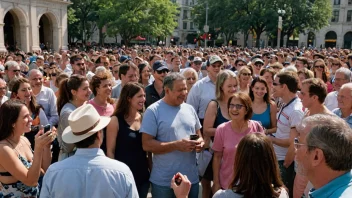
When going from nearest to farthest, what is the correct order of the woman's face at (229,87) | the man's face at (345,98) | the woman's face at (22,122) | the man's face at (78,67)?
1. the woman's face at (22,122)
2. the man's face at (345,98)
3. the woman's face at (229,87)
4. the man's face at (78,67)

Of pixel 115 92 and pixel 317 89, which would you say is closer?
pixel 317 89

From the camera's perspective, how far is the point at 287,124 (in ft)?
14.2

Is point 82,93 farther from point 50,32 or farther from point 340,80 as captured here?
point 50,32

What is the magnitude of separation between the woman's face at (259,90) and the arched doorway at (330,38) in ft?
242

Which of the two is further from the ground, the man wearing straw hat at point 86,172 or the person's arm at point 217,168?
the man wearing straw hat at point 86,172

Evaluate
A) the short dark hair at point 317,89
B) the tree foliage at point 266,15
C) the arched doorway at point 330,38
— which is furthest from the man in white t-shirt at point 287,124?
the arched doorway at point 330,38

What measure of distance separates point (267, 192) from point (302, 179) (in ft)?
4.45

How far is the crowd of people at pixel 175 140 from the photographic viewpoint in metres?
2.34

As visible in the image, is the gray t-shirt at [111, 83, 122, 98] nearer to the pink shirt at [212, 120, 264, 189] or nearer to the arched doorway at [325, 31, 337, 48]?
the pink shirt at [212, 120, 264, 189]

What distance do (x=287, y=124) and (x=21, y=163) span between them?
10.2 ft

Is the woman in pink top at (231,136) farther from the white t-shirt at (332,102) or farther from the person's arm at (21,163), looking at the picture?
the white t-shirt at (332,102)

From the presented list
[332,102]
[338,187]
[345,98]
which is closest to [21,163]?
[338,187]

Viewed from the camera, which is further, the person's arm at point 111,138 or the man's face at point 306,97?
the man's face at point 306,97

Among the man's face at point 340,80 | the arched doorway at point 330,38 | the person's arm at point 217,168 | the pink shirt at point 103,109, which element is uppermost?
the arched doorway at point 330,38
